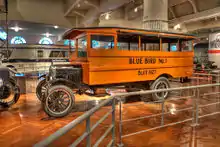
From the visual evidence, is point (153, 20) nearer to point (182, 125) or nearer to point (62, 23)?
point (182, 125)

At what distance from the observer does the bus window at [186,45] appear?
6.54 m

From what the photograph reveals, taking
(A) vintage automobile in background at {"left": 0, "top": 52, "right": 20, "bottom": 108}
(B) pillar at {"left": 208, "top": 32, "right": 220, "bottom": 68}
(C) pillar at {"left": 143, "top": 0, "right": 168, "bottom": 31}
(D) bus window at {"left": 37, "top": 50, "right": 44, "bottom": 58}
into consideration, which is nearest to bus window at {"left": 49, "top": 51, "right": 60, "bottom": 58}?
(D) bus window at {"left": 37, "top": 50, "right": 44, "bottom": 58}

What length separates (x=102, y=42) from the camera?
523 centimetres

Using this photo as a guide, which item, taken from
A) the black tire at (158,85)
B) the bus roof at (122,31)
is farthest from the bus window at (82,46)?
the black tire at (158,85)

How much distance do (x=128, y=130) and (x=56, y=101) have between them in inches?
77.7

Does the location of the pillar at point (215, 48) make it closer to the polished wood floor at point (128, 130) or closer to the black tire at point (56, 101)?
the polished wood floor at point (128, 130)

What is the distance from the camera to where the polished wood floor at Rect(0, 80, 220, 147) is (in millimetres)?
3232

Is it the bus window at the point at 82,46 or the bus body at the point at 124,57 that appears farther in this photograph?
the bus window at the point at 82,46

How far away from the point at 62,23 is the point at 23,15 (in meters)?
2.65

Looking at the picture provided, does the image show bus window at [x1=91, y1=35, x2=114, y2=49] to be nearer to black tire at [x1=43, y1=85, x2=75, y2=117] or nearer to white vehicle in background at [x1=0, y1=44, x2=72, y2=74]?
black tire at [x1=43, y1=85, x2=75, y2=117]

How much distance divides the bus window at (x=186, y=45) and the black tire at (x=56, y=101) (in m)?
4.36

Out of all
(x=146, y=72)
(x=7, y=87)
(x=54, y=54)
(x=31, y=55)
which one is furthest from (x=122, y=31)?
(x=31, y=55)

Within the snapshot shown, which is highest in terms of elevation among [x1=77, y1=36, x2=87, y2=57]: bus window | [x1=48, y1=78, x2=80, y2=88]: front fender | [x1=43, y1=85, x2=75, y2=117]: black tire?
[x1=77, y1=36, x2=87, y2=57]: bus window

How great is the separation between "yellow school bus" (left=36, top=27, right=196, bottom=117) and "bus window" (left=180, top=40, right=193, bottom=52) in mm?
149
